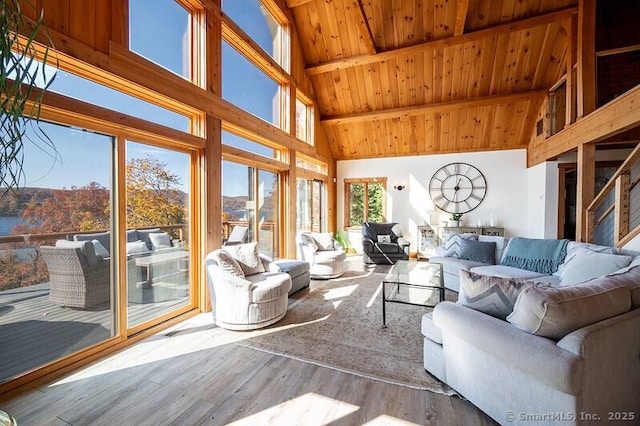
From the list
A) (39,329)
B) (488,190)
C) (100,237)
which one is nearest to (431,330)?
(100,237)

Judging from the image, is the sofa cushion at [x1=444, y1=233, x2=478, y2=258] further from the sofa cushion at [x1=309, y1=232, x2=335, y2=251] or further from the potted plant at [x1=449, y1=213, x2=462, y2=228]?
the potted plant at [x1=449, y1=213, x2=462, y2=228]

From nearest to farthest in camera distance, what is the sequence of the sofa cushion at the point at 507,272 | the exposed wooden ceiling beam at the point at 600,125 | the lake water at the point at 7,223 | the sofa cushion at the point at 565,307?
the sofa cushion at the point at 565,307 → the lake water at the point at 7,223 → the exposed wooden ceiling beam at the point at 600,125 → the sofa cushion at the point at 507,272

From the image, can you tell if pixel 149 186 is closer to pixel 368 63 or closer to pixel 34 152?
pixel 34 152

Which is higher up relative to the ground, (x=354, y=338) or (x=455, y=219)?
(x=455, y=219)

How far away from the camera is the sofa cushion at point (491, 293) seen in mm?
1722

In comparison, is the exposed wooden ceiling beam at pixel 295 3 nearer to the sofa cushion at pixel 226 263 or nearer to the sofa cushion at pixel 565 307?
the sofa cushion at pixel 226 263

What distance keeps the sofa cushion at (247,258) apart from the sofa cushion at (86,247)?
1.30 meters

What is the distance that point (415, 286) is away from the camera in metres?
3.12

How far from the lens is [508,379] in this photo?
5.07 feet

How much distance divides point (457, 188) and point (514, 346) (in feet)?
20.4

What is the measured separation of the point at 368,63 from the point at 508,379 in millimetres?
5884

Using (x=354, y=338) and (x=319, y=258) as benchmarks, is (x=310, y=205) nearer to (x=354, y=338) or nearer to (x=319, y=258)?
(x=319, y=258)

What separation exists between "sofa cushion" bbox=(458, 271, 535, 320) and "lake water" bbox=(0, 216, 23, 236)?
3.25 m

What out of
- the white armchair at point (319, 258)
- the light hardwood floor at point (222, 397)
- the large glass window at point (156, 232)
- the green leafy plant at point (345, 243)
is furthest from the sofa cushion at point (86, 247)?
the green leafy plant at point (345, 243)
